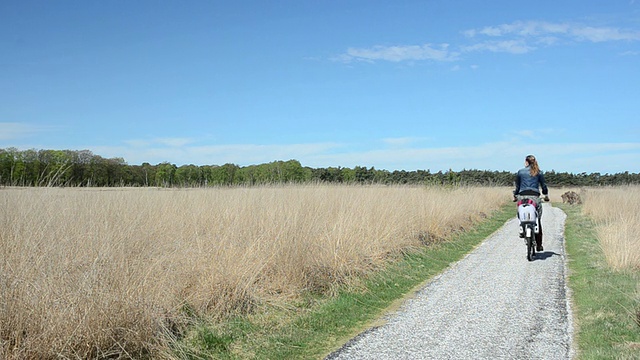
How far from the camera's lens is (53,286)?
15.4 feet

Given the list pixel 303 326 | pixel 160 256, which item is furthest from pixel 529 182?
pixel 160 256

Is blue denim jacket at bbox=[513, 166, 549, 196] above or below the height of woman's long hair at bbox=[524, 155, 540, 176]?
below

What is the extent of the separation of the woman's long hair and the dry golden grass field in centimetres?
221

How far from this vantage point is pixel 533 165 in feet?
38.4

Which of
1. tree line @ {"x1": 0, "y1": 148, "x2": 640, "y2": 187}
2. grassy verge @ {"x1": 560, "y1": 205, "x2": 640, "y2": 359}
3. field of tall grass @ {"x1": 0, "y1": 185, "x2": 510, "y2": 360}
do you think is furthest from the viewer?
tree line @ {"x1": 0, "y1": 148, "x2": 640, "y2": 187}

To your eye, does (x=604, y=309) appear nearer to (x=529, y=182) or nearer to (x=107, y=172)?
(x=529, y=182)

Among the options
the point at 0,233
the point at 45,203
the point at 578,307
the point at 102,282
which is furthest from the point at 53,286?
the point at 578,307

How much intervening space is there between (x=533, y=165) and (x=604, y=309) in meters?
5.34

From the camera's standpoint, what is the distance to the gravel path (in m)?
5.45

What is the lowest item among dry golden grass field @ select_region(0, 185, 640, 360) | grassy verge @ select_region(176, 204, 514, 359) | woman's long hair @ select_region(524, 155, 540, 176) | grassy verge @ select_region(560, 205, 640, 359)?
grassy verge @ select_region(176, 204, 514, 359)

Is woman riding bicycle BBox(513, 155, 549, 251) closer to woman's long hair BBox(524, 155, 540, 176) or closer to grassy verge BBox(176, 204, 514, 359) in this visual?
woman's long hair BBox(524, 155, 540, 176)

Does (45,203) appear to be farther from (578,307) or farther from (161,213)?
(578,307)

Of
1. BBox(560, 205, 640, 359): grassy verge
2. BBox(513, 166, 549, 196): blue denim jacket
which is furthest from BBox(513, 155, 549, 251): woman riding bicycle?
BBox(560, 205, 640, 359): grassy verge

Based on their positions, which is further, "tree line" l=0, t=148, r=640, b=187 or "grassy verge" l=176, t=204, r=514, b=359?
"tree line" l=0, t=148, r=640, b=187
